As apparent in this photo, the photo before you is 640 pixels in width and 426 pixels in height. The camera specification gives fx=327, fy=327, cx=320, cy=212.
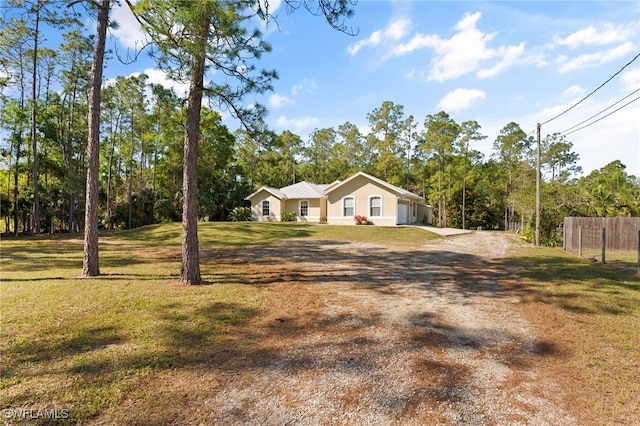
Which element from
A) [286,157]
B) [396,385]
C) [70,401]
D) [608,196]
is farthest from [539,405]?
[286,157]

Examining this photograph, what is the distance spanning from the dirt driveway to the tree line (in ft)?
13.2

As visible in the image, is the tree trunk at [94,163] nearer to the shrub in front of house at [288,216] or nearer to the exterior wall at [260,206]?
the shrub in front of house at [288,216]

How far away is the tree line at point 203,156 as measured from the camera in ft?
26.8

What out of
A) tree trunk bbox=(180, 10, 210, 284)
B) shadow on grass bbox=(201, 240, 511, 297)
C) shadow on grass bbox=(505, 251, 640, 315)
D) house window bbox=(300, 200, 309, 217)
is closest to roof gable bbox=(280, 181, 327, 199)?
house window bbox=(300, 200, 309, 217)

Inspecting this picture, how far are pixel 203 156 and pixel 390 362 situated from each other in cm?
2774

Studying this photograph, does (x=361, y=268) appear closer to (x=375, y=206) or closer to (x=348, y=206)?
(x=375, y=206)

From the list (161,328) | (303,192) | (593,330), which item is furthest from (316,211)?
(593,330)

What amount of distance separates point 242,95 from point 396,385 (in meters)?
6.81

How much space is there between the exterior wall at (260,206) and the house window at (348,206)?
221 inches

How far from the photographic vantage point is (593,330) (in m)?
4.83

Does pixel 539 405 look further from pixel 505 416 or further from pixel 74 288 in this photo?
pixel 74 288

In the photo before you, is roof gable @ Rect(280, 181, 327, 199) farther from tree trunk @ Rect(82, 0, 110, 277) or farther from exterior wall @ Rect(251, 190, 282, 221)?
tree trunk @ Rect(82, 0, 110, 277)

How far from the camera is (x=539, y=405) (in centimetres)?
300

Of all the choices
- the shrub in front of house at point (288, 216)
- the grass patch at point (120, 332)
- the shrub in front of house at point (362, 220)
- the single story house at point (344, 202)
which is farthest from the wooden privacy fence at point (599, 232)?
the shrub in front of house at point (288, 216)
